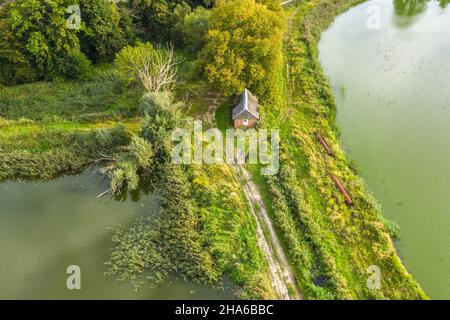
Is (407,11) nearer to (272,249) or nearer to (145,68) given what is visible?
(145,68)

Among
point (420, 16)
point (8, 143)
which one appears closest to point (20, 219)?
point (8, 143)

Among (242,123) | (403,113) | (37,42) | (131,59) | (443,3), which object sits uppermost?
(443,3)

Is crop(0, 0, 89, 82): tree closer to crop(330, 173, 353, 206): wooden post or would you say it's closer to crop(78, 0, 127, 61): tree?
crop(78, 0, 127, 61): tree

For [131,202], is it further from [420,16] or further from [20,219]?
[420,16]

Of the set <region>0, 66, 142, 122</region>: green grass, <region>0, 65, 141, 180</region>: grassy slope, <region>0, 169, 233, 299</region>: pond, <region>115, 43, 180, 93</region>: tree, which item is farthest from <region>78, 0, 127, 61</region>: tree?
<region>0, 169, 233, 299</region>: pond

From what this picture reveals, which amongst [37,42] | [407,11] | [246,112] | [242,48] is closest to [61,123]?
[37,42]

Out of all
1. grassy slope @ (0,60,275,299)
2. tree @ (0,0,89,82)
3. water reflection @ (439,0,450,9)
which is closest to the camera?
grassy slope @ (0,60,275,299)

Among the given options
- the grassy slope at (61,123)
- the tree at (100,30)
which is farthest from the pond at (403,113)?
the tree at (100,30)
